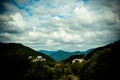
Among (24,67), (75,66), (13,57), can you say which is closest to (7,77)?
(13,57)

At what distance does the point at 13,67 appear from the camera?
41.8m

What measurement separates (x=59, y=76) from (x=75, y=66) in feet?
75.3

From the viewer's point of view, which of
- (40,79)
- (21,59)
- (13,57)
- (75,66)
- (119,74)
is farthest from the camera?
(75,66)

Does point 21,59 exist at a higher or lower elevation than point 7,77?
higher

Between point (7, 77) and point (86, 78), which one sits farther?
point (86, 78)

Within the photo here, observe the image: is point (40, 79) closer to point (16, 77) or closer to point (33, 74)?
point (33, 74)

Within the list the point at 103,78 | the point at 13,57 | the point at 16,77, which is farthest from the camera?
the point at 13,57

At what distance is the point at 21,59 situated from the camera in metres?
46.8

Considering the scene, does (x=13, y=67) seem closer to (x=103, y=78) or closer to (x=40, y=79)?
(x=40, y=79)

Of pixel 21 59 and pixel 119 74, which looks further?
pixel 21 59

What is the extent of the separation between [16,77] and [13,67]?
2238 mm

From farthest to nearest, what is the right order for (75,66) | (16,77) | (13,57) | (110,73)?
(75,66) → (13,57) → (16,77) → (110,73)

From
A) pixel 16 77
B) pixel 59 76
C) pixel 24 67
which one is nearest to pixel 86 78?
pixel 59 76

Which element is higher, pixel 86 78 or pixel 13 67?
pixel 13 67
